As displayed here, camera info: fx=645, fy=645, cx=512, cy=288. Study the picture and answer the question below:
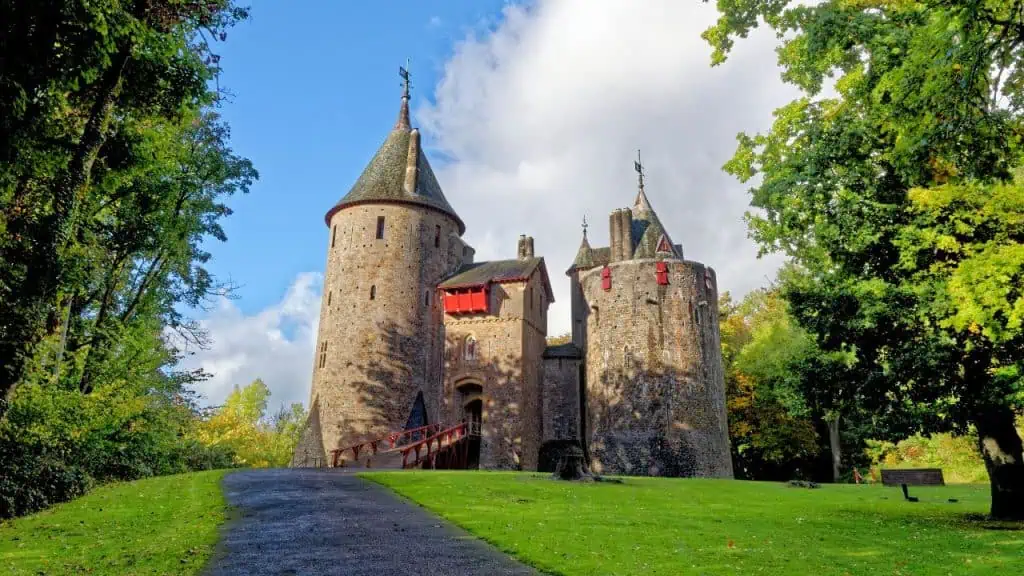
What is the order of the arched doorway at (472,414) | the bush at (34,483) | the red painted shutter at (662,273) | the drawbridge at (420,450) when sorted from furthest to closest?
the arched doorway at (472,414) → the red painted shutter at (662,273) → the drawbridge at (420,450) → the bush at (34,483)

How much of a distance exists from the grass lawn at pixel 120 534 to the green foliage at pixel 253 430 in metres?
26.1

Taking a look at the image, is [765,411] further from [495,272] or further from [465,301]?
[465,301]

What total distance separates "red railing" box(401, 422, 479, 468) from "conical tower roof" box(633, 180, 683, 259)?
45.7 ft

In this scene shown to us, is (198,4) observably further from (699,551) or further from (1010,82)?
(1010,82)

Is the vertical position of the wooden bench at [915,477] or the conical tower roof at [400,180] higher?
the conical tower roof at [400,180]

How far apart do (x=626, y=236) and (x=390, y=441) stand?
57.8ft

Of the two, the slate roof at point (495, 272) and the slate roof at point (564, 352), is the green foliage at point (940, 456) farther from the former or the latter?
the slate roof at point (495, 272)

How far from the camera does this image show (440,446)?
3170cm

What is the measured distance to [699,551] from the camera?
384 inches

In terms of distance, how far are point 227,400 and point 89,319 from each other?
50.9m

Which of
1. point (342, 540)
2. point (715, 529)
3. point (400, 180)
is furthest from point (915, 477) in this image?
point (400, 180)

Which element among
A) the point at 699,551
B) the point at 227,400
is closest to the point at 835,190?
the point at 699,551

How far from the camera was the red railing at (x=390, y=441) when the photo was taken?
31.2m

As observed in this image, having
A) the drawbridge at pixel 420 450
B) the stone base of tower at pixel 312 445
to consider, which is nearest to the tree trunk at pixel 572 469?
the drawbridge at pixel 420 450
